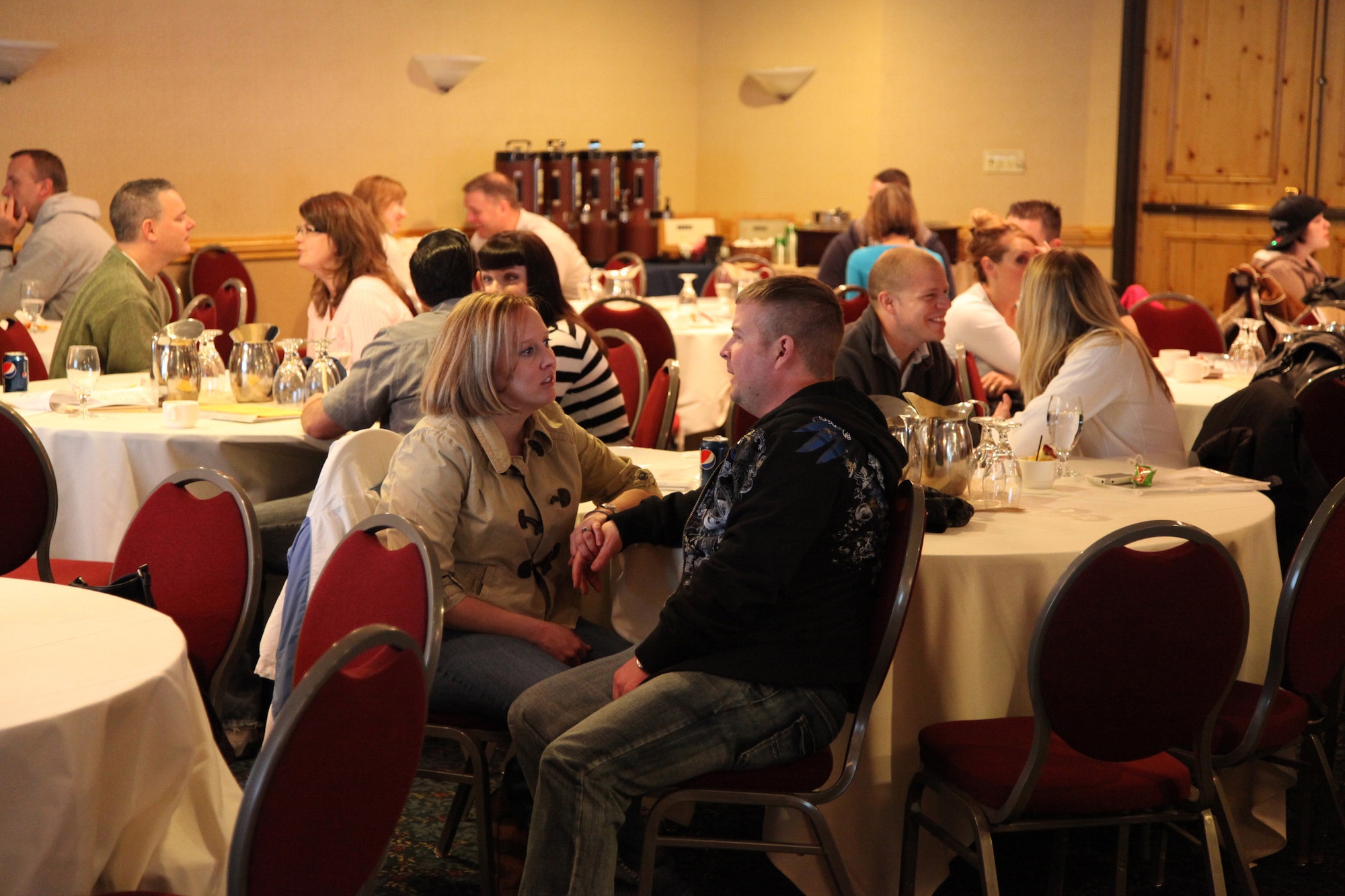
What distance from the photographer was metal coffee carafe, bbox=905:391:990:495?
2.78 meters

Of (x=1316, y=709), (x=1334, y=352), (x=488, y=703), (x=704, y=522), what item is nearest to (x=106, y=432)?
(x=488, y=703)

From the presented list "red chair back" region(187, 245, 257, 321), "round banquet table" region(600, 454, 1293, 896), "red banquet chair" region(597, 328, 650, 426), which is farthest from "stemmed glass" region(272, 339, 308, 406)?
"red chair back" region(187, 245, 257, 321)

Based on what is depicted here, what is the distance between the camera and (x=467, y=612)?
2.52 m

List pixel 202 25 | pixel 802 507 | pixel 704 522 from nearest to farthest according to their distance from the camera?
pixel 802 507 < pixel 704 522 < pixel 202 25

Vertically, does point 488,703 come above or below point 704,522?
below

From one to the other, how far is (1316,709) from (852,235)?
4.78 meters

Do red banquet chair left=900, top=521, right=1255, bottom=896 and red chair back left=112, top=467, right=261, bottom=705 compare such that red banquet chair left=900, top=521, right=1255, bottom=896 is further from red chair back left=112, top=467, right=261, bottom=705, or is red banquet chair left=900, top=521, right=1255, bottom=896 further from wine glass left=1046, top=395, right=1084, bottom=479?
red chair back left=112, top=467, right=261, bottom=705

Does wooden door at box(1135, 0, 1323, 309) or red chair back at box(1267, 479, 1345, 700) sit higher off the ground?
wooden door at box(1135, 0, 1323, 309)

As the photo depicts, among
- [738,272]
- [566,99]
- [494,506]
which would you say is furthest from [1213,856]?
[566,99]

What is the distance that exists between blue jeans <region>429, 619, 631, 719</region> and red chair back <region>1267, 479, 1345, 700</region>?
1278mm

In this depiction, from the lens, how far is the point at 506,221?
728 cm

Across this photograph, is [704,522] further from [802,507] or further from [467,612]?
[467,612]

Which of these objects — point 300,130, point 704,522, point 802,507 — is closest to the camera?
point 802,507

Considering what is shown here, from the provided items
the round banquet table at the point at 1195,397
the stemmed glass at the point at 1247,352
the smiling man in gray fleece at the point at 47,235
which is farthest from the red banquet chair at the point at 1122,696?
the smiling man in gray fleece at the point at 47,235
